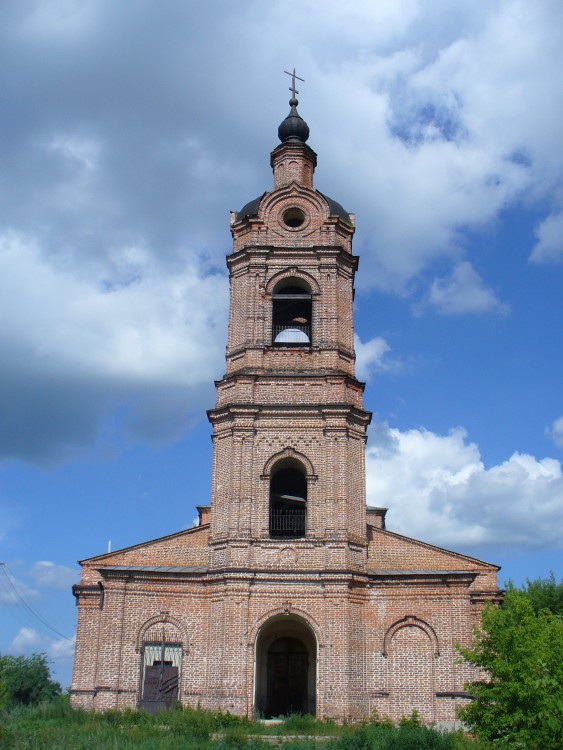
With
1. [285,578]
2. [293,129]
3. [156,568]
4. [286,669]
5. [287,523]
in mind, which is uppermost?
[293,129]

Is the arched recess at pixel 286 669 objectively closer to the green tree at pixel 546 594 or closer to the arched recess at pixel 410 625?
the arched recess at pixel 410 625

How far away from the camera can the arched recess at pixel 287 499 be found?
2020 cm

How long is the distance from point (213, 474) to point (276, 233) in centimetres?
704

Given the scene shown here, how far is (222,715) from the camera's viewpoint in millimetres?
17484

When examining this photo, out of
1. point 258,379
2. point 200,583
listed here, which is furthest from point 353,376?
point 200,583

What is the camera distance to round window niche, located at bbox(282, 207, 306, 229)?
2305cm

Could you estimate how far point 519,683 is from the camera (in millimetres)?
12914

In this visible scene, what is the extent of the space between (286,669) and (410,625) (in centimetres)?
362

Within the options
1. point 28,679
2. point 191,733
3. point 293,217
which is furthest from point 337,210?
point 28,679

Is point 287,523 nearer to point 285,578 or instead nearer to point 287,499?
point 287,499

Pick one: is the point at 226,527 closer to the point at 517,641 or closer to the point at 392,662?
the point at 392,662

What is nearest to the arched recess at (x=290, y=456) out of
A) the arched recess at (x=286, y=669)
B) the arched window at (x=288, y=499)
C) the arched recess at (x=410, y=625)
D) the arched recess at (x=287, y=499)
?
the arched recess at (x=287, y=499)

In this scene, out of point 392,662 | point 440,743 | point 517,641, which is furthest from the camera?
point 392,662

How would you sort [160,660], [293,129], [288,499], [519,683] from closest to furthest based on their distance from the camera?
[519,683] → [160,660] → [288,499] → [293,129]
